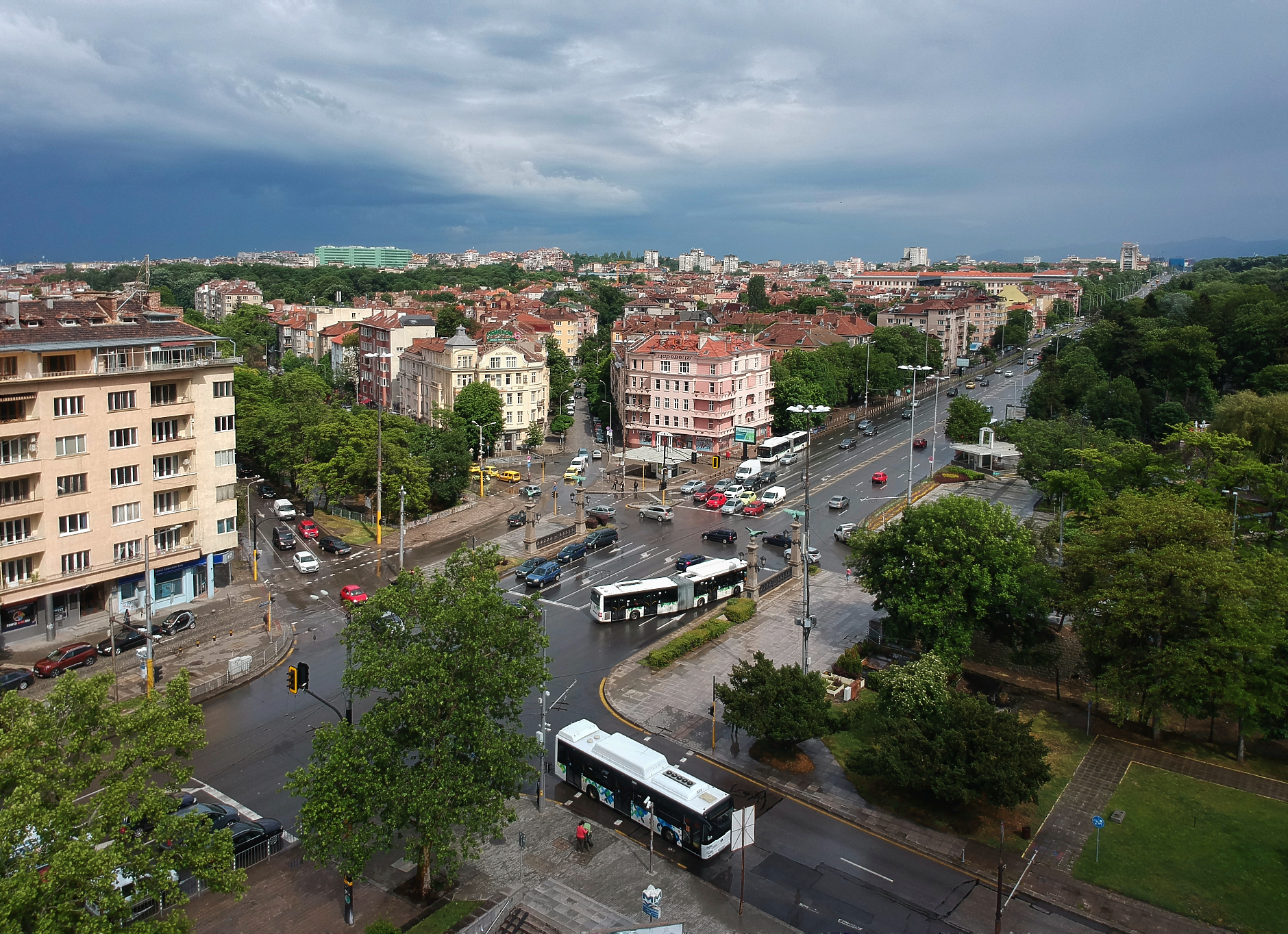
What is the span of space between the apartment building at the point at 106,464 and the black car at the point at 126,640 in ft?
7.18

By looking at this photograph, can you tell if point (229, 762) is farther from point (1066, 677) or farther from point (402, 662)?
point (1066, 677)

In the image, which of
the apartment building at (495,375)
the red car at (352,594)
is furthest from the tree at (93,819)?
the apartment building at (495,375)

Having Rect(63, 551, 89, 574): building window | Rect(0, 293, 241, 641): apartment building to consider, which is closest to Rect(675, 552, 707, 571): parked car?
Rect(0, 293, 241, 641): apartment building

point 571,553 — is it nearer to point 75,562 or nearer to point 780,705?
point 75,562

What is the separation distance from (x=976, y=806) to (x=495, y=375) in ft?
224

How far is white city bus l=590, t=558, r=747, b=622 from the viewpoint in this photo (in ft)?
147

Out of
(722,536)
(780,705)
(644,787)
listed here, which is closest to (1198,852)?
(780,705)

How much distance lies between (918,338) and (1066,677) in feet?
339

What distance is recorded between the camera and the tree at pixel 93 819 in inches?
613

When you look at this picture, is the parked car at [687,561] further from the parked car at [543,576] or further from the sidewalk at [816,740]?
the parked car at [543,576]

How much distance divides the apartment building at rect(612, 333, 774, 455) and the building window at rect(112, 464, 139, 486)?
46735 millimetres

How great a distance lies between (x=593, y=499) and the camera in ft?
230

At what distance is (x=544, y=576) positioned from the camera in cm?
4962

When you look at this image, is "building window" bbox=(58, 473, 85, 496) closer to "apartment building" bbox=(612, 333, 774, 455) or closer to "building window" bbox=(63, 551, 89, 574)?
"building window" bbox=(63, 551, 89, 574)
